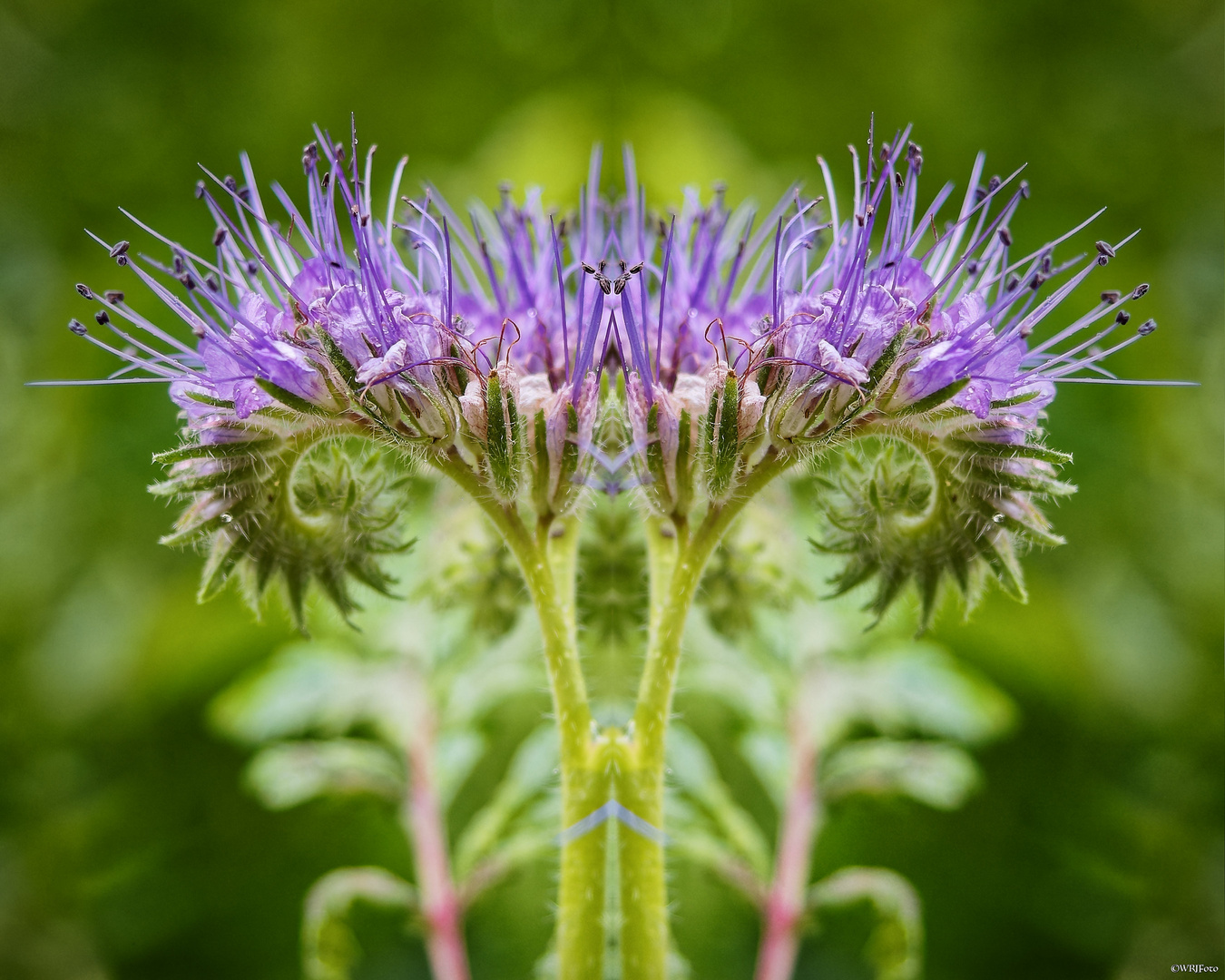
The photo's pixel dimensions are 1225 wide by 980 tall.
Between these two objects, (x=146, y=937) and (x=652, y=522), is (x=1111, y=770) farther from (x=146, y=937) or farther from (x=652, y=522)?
(x=146, y=937)

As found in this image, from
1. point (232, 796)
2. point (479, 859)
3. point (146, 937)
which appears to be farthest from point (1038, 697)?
point (146, 937)

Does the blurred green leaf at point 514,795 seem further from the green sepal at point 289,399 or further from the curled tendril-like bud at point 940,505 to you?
the green sepal at point 289,399

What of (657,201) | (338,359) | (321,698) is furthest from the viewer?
(657,201)

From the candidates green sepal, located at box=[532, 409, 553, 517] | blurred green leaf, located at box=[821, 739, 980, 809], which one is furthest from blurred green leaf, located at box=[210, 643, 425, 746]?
green sepal, located at box=[532, 409, 553, 517]

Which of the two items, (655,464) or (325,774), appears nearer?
(655,464)

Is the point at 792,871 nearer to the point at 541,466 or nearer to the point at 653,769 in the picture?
the point at 653,769

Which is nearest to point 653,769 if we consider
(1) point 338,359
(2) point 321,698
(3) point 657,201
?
(1) point 338,359
